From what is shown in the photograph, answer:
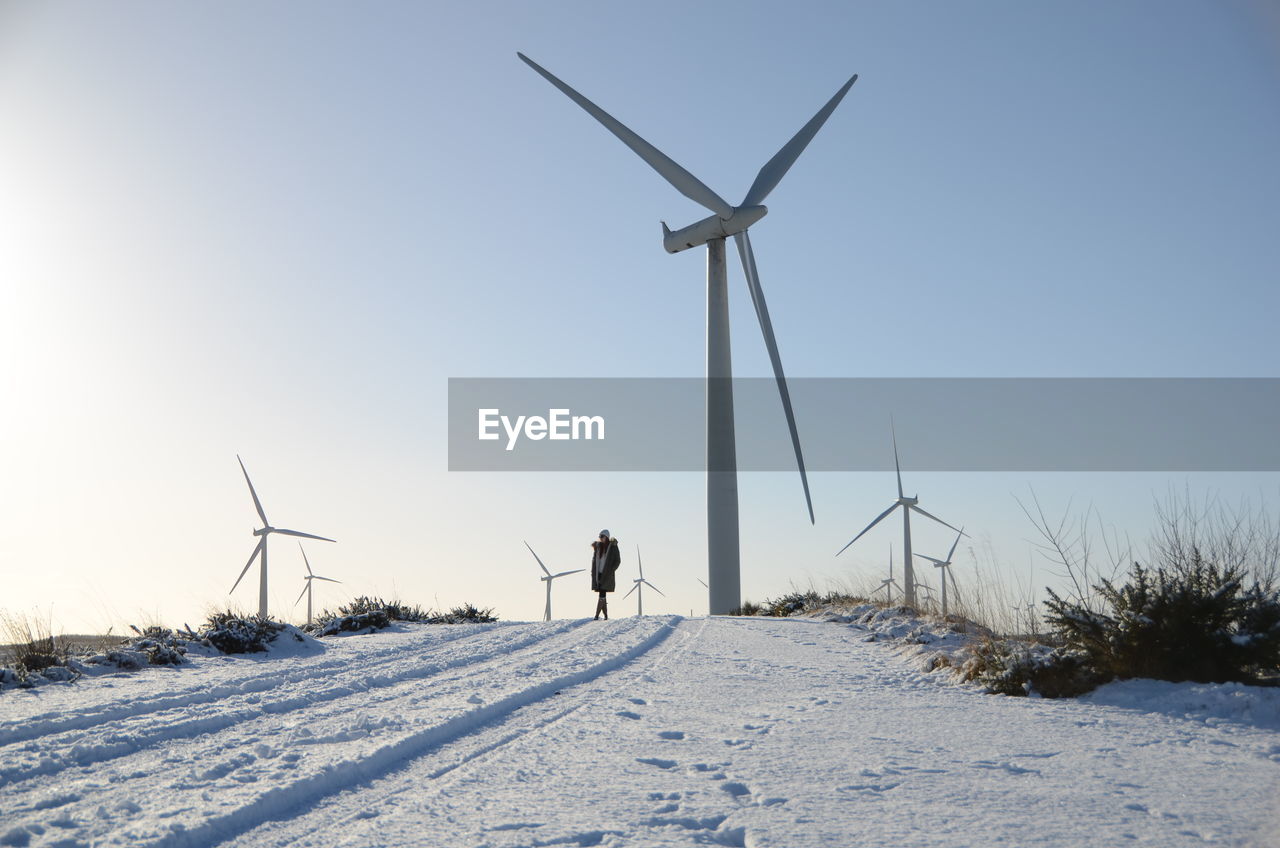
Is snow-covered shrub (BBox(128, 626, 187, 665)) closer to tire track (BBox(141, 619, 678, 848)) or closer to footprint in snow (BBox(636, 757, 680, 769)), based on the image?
tire track (BBox(141, 619, 678, 848))

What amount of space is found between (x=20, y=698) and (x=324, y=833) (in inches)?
200

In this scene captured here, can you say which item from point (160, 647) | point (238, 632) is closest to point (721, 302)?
point (238, 632)

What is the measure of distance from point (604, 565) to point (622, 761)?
15.5 m

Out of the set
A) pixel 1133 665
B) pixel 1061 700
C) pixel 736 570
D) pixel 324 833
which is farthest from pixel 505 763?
pixel 736 570

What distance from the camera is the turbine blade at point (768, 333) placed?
75.7 feet

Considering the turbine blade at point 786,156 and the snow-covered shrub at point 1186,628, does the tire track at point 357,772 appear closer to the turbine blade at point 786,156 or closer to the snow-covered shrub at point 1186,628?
the snow-covered shrub at point 1186,628

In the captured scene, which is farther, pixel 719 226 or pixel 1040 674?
pixel 719 226

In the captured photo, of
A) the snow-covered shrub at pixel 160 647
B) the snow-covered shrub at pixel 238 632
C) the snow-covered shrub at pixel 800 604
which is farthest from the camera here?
the snow-covered shrub at pixel 800 604

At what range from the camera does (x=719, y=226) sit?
26.3 metres

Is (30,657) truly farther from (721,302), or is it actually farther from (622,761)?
(721,302)

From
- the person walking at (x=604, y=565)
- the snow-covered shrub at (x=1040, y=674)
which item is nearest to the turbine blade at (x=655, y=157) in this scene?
the person walking at (x=604, y=565)

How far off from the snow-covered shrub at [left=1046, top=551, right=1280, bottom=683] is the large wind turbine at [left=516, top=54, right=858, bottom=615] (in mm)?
14974

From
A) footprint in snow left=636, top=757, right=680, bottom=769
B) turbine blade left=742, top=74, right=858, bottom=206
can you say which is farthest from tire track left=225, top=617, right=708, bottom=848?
turbine blade left=742, top=74, right=858, bottom=206

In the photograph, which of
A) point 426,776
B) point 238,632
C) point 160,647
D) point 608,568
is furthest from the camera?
point 608,568
